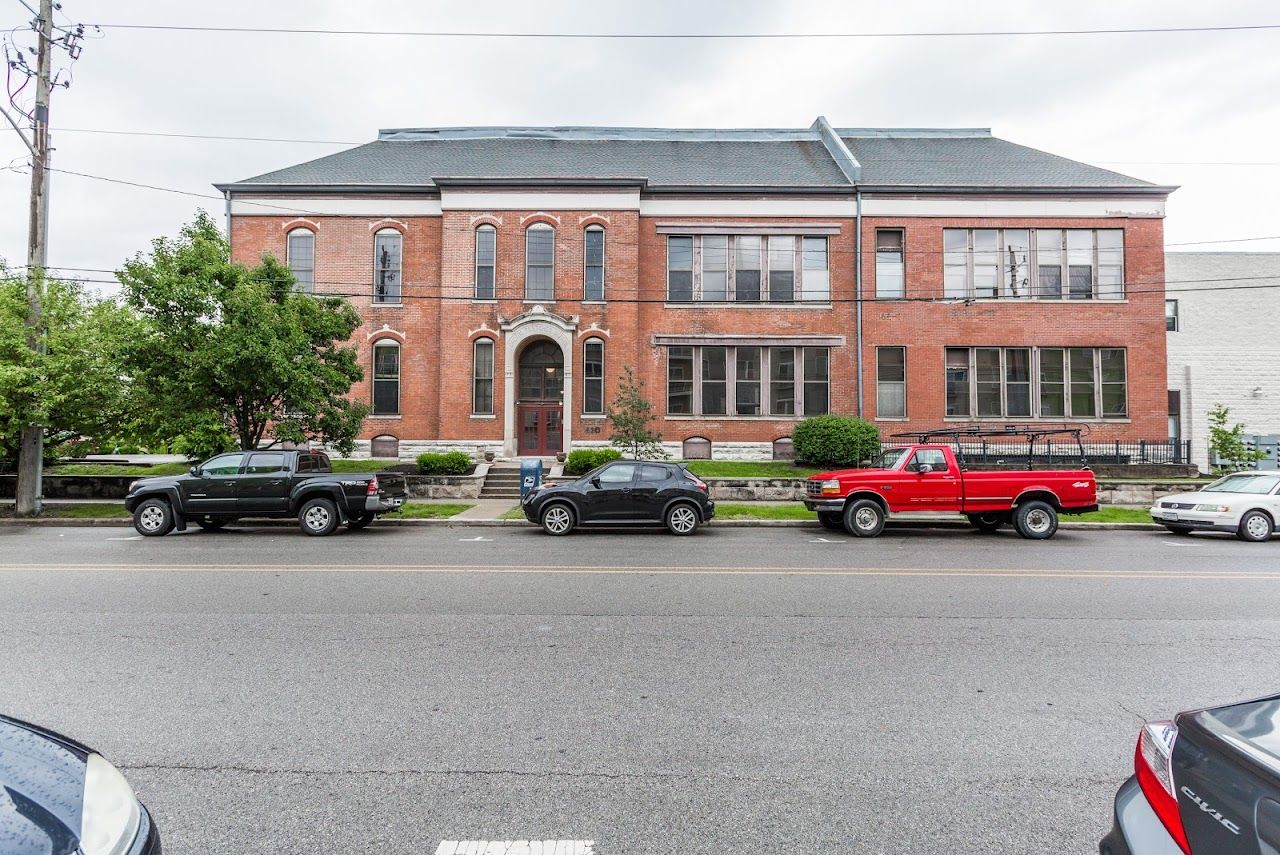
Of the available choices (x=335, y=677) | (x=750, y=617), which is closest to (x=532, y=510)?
(x=750, y=617)

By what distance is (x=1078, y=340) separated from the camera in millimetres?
24609

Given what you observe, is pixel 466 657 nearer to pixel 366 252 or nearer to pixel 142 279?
pixel 142 279

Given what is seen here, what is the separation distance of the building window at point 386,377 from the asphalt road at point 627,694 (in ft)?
52.7

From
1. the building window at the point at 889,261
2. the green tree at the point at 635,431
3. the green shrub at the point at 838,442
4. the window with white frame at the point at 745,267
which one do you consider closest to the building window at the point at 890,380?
the building window at the point at 889,261

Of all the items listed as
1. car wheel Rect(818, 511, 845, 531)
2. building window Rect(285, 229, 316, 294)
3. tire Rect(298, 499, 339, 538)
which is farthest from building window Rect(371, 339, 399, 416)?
car wheel Rect(818, 511, 845, 531)

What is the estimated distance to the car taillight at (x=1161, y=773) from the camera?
72.7 inches

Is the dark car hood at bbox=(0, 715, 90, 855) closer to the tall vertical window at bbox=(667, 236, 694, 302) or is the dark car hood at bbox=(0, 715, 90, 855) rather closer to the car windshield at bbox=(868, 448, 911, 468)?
the car windshield at bbox=(868, 448, 911, 468)

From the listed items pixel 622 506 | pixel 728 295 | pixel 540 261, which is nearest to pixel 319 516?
pixel 622 506

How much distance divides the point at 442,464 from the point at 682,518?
9439 mm

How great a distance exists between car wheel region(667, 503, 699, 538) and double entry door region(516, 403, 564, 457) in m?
11.7

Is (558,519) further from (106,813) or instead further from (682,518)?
(106,813)

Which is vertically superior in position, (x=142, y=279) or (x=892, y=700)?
(x=142, y=279)

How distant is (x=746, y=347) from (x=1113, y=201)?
14514 millimetres

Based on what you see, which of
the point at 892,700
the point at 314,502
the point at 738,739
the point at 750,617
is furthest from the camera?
the point at 314,502
